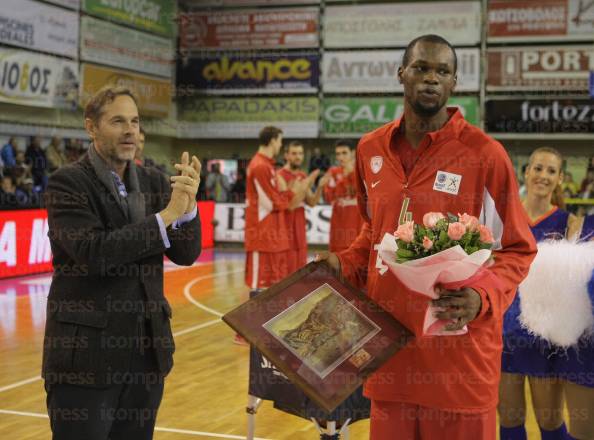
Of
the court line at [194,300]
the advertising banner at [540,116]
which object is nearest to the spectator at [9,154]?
the court line at [194,300]

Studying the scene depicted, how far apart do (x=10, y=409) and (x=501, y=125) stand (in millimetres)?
17320

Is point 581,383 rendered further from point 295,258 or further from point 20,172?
point 20,172

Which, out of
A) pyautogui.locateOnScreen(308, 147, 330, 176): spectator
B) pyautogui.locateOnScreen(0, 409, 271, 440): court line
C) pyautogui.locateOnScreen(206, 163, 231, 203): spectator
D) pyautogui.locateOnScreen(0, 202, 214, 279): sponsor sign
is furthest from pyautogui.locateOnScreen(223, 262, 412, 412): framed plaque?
pyautogui.locateOnScreen(308, 147, 330, 176): spectator

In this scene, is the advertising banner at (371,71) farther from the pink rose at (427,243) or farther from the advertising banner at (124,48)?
the pink rose at (427,243)

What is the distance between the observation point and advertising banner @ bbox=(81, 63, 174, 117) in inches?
749

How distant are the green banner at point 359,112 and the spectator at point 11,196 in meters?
10.2

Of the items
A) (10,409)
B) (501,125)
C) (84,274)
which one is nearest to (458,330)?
(84,274)

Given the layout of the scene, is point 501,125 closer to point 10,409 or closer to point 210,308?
point 210,308

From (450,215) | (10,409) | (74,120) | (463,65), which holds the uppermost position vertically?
(463,65)

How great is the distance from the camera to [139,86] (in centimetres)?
2116

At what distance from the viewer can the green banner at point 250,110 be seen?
22.5m

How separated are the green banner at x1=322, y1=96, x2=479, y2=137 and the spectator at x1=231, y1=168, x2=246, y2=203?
2.78 meters

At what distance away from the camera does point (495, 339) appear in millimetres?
2604

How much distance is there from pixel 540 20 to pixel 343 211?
43.0ft
